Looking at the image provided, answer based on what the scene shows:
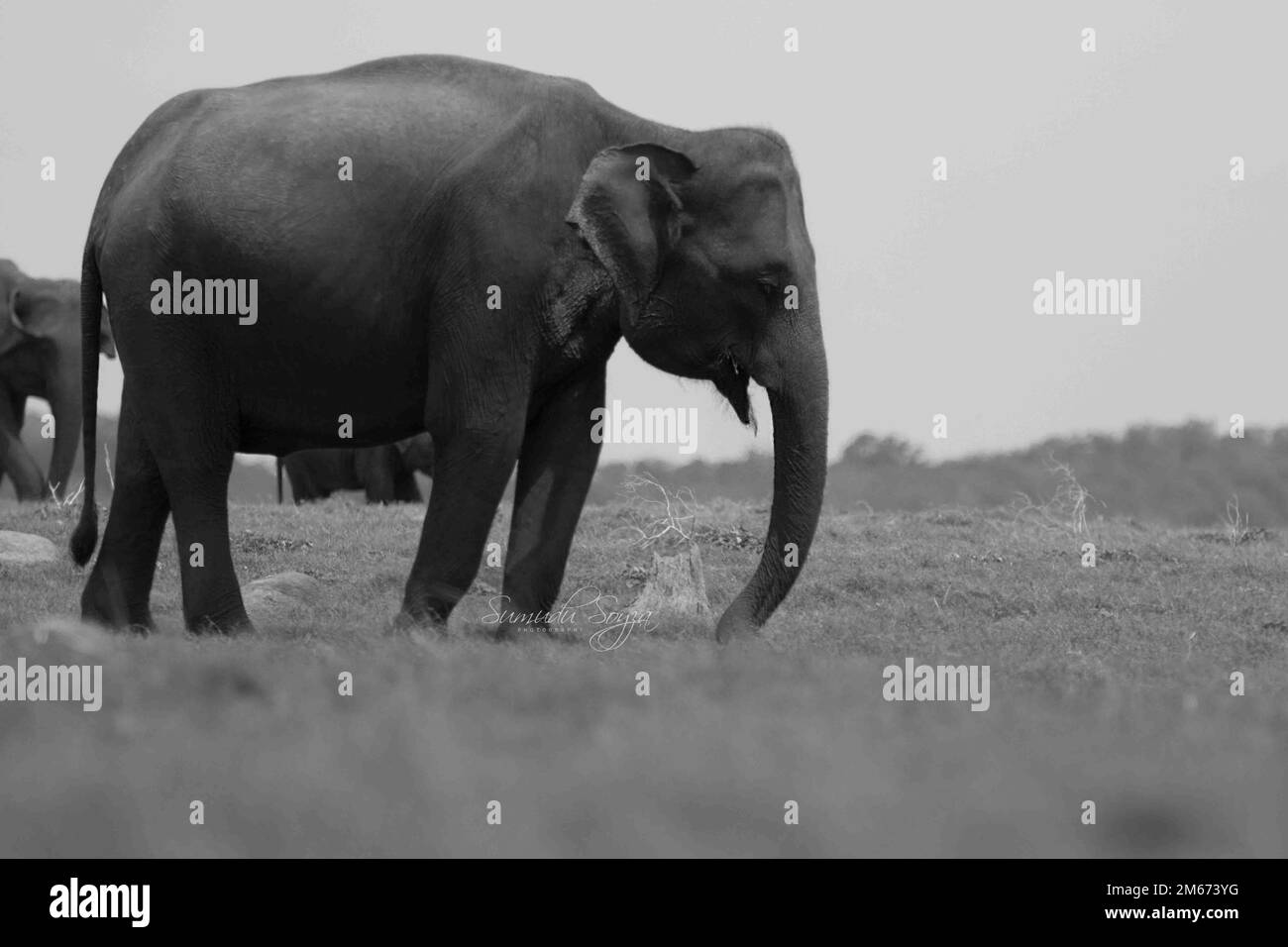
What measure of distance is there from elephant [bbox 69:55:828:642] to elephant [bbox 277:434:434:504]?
13.3 metres

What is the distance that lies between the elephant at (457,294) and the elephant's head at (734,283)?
0.01m

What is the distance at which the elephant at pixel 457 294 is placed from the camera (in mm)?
10586

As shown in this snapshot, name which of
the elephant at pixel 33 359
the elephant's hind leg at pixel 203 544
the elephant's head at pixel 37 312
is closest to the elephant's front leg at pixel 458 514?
the elephant's hind leg at pixel 203 544

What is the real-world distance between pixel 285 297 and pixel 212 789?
19.4 ft

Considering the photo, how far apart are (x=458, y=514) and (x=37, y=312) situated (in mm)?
17639

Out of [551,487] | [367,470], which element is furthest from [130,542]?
[367,470]

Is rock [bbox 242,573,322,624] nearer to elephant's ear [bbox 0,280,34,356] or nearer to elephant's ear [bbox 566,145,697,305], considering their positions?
elephant's ear [bbox 566,145,697,305]

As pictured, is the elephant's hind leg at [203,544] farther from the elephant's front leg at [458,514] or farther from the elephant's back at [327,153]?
the elephant's back at [327,153]

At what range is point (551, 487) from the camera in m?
11.3

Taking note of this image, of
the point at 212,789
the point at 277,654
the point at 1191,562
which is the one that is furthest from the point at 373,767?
the point at 1191,562

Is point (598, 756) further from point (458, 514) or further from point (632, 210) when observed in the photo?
point (632, 210)

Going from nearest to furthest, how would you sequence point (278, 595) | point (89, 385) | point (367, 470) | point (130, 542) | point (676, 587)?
point (130, 542) → point (89, 385) → point (278, 595) → point (676, 587) → point (367, 470)

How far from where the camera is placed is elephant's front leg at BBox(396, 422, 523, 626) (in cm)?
1050

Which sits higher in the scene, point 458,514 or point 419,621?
point 458,514
